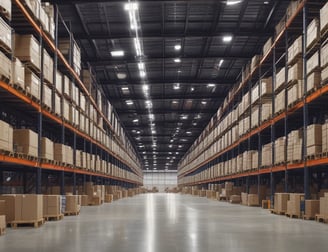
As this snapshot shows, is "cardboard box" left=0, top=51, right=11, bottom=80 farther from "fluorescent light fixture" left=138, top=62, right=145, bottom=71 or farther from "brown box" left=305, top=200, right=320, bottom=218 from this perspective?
"fluorescent light fixture" left=138, top=62, right=145, bottom=71

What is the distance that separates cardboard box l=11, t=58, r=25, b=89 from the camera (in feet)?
30.8

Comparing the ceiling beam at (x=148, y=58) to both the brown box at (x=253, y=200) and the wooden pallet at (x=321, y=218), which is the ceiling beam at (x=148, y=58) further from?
the wooden pallet at (x=321, y=218)

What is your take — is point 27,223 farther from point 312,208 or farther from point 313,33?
point 313,33

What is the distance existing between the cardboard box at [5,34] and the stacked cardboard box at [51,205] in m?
3.96

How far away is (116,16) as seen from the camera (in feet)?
54.1

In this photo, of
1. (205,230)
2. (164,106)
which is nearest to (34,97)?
(205,230)

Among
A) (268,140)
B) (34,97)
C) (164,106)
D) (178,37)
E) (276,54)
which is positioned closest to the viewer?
(34,97)

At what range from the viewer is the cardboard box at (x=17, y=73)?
30.8ft

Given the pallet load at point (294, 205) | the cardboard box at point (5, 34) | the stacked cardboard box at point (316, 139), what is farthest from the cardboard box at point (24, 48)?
the pallet load at point (294, 205)

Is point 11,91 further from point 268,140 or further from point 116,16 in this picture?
point 268,140

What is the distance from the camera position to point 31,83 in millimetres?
10672

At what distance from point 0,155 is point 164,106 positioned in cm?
2477

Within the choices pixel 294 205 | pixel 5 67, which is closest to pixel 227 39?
pixel 294 205

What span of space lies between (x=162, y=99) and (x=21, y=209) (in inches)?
793
